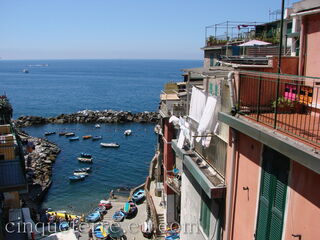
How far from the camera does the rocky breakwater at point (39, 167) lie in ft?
123

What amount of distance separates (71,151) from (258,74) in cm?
5413

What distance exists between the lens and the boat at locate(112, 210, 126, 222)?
3006 cm

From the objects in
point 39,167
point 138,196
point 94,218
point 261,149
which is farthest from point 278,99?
point 39,167

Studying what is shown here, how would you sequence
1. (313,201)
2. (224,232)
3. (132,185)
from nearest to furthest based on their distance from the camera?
(313,201), (224,232), (132,185)

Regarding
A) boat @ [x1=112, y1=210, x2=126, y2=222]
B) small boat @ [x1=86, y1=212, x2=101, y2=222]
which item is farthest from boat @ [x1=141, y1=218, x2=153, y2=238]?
small boat @ [x1=86, y1=212, x2=101, y2=222]

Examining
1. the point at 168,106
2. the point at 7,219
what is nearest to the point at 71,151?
the point at 168,106

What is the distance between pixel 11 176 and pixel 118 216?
17585mm

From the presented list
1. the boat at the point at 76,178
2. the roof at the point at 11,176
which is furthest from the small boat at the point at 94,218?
the roof at the point at 11,176

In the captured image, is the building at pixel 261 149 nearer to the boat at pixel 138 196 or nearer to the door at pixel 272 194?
the door at pixel 272 194

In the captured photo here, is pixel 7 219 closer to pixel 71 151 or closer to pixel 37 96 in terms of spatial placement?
pixel 71 151

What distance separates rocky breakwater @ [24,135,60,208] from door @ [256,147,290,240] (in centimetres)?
3360

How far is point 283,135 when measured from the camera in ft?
18.3

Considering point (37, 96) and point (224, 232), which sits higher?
point (224, 232)

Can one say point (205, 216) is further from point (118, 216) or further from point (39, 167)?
point (39, 167)
